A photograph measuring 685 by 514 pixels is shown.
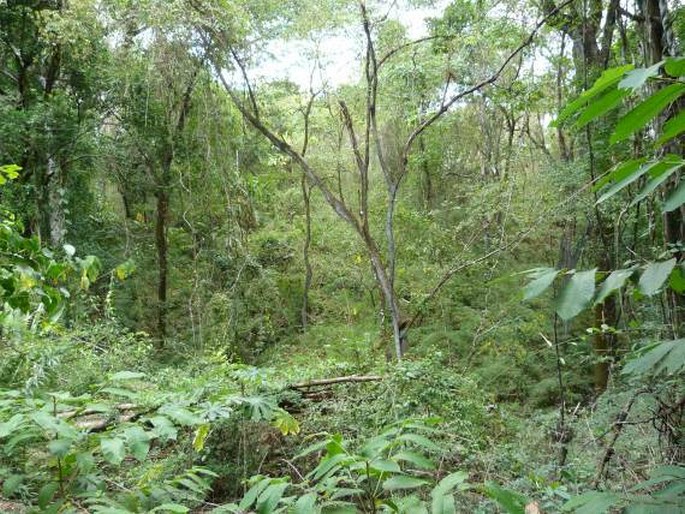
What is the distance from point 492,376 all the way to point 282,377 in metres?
3.15

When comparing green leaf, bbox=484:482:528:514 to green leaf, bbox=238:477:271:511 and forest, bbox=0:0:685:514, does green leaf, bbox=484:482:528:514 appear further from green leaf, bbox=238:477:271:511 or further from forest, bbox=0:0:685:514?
green leaf, bbox=238:477:271:511

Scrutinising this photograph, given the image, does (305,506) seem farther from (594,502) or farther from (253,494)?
(594,502)

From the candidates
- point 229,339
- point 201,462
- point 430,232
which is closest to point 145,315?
point 229,339

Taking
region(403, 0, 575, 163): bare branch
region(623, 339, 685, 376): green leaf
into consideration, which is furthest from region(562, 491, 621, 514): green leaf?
region(403, 0, 575, 163): bare branch

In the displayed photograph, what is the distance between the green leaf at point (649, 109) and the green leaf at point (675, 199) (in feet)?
0.30

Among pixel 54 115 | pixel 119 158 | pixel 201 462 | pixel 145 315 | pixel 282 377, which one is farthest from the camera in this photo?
pixel 145 315

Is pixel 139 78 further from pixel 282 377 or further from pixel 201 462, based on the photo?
pixel 201 462

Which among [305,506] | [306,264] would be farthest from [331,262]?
[305,506]

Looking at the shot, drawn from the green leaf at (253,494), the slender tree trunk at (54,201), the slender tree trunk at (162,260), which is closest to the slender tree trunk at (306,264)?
the slender tree trunk at (162,260)

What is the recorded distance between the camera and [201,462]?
367cm

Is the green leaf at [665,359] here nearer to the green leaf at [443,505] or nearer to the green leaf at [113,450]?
the green leaf at [443,505]

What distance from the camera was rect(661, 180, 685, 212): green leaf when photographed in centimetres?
61

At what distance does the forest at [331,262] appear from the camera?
1.21m

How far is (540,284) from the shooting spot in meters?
0.61
